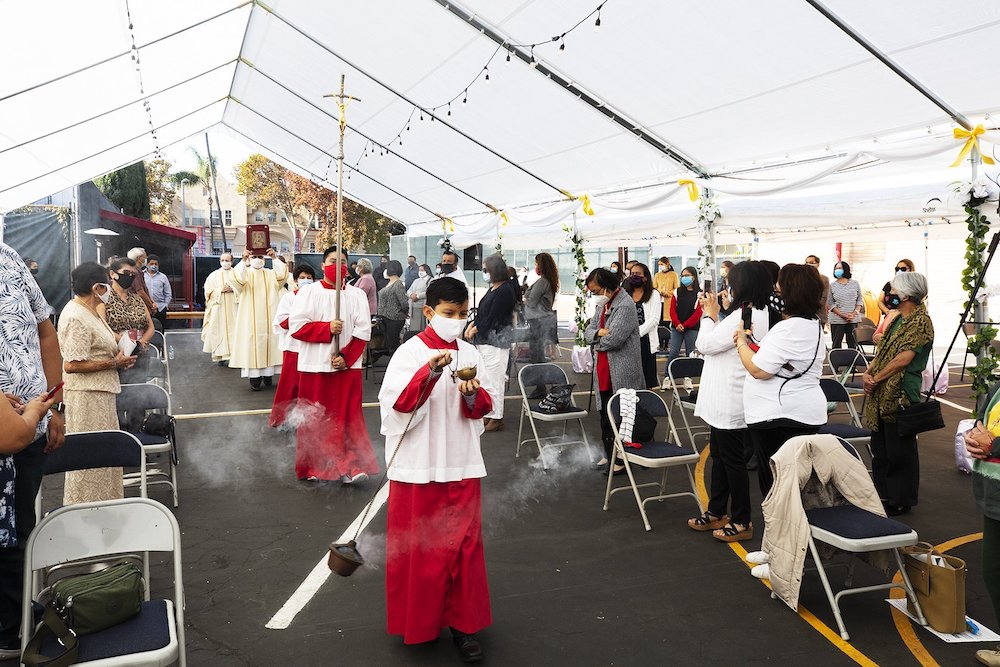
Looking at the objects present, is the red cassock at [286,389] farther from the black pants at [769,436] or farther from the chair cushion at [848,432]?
the chair cushion at [848,432]

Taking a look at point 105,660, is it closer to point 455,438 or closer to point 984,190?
point 455,438

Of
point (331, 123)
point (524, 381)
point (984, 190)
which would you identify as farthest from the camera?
point (331, 123)

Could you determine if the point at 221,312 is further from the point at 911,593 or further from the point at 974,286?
the point at 911,593

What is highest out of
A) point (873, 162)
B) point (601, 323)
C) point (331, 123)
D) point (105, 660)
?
point (331, 123)

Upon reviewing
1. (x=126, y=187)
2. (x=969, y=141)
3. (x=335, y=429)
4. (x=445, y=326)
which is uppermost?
Result: (x=126, y=187)

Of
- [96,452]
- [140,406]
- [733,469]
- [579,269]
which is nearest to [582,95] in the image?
[579,269]

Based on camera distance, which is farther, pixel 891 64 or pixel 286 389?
pixel 286 389

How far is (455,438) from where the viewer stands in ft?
11.5

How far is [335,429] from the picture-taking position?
6387 millimetres

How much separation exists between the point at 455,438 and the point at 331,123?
1380cm

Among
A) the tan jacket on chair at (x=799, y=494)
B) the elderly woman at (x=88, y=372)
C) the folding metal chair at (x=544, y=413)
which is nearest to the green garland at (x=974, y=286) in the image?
the tan jacket on chair at (x=799, y=494)

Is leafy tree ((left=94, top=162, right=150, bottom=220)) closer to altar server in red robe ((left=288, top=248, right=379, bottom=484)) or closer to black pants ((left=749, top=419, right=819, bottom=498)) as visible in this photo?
altar server in red robe ((left=288, top=248, right=379, bottom=484))

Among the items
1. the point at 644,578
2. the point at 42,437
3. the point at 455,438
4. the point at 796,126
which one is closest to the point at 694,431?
the point at 796,126

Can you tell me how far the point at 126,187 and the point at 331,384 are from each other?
1259 inches
